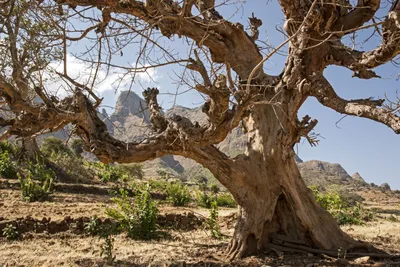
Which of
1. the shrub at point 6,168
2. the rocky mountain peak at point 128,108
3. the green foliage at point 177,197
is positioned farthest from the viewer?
the green foliage at point 177,197

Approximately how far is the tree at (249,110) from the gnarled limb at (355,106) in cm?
1

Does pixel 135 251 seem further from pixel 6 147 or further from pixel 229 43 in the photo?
pixel 6 147

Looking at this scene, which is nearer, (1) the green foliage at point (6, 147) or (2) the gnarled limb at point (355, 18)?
(2) the gnarled limb at point (355, 18)

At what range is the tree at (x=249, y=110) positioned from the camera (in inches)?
135

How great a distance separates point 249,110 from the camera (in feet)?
12.6

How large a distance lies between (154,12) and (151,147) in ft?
5.02

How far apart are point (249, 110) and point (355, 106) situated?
1097 millimetres

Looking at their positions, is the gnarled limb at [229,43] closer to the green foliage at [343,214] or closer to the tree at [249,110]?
the tree at [249,110]

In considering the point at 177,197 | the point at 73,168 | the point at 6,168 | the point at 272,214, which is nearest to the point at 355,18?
the point at 272,214

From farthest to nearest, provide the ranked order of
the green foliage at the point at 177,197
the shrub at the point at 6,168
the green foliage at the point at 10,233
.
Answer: the green foliage at the point at 177,197 → the shrub at the point at 6,168 → the green foliage at the point at 10,233

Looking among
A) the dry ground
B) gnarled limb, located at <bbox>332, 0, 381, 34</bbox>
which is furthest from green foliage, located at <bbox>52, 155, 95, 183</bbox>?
gnarled limb, located at <bbox>332, 0, 381, 34</bbox>

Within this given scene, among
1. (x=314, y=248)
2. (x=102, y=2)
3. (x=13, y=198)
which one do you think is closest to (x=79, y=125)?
(x=102, y=2)

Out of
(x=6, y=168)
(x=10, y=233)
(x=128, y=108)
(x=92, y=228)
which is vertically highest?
(x=128, y=108)

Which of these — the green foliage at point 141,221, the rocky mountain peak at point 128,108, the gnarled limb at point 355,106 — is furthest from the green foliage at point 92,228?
the gnarled limb at point 355,106
